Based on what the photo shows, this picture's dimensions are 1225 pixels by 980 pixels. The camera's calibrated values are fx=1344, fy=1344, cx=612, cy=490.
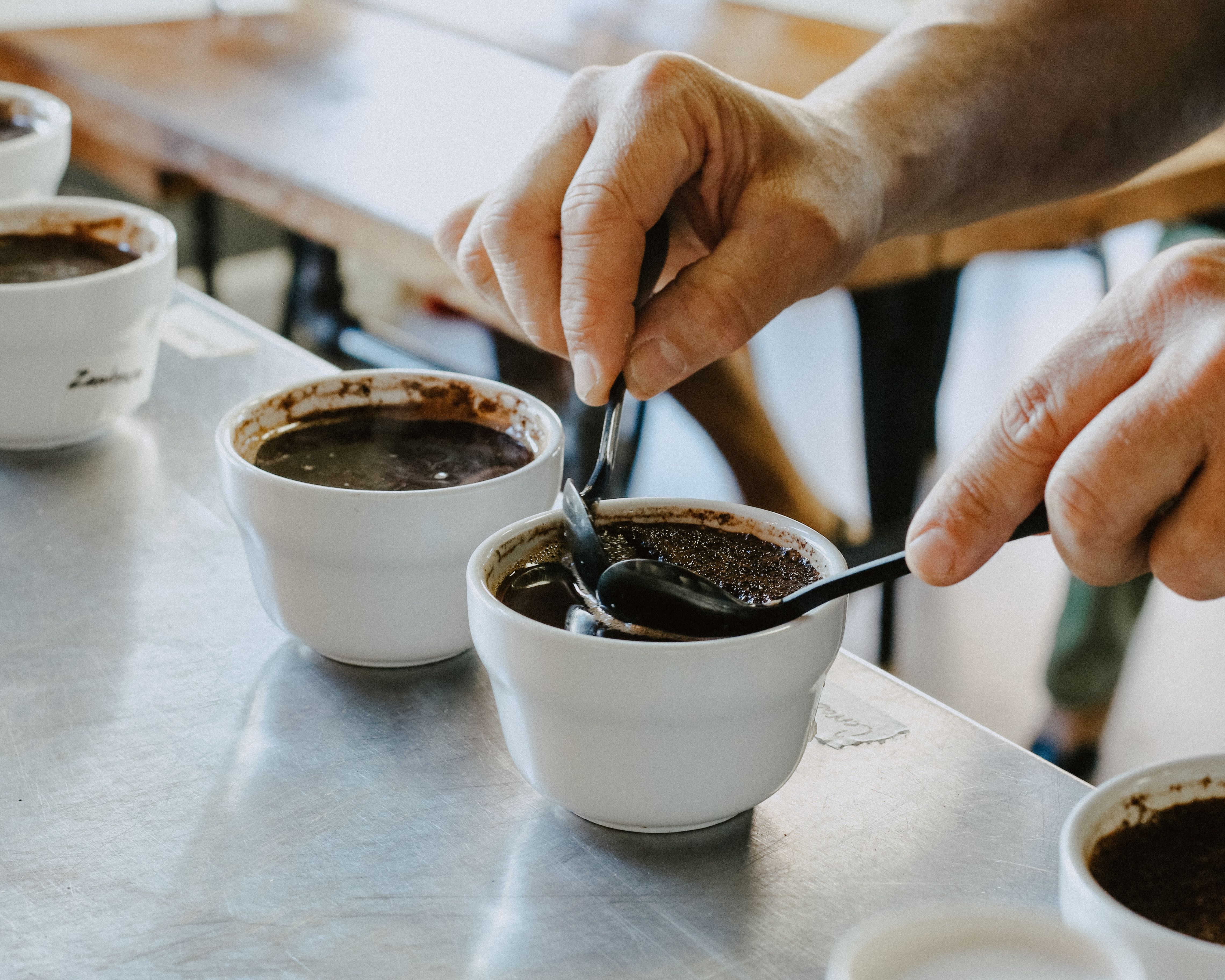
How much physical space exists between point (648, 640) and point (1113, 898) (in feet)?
0.93

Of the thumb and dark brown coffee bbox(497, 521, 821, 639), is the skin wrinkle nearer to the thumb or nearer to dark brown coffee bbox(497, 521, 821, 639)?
the thumb

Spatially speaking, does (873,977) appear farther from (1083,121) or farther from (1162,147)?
(1162,147)

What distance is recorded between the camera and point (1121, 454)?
708mm

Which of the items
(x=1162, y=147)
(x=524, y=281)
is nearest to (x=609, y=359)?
(x=524, y=281)

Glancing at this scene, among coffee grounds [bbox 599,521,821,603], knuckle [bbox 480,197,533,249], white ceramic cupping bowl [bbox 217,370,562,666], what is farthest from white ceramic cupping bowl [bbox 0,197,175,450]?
coffee grounds [bbox 599,521,821,603]

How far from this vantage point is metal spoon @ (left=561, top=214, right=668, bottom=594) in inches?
33.1

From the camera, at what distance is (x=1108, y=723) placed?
8.41 ft

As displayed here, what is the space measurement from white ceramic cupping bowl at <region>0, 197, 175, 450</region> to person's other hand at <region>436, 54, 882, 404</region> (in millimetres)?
375

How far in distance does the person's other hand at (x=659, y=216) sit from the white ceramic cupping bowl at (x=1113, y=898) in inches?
17.7

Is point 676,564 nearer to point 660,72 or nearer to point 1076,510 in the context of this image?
point 1076,510

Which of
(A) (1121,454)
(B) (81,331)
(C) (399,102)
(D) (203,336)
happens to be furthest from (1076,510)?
(C) (399,102)

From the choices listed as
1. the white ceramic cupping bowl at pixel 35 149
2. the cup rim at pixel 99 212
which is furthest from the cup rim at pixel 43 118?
the cup rim at pixel 99 212

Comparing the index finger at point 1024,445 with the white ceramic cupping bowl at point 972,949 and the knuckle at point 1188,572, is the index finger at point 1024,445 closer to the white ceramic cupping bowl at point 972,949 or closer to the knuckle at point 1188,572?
the knuckle at point 1188,572

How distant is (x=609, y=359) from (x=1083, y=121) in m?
0.67
